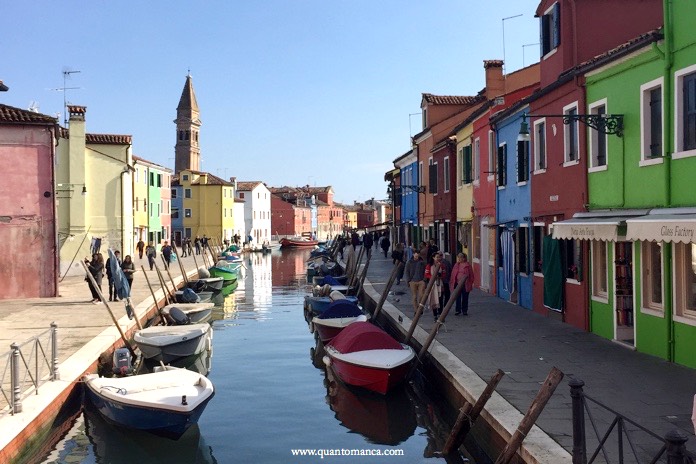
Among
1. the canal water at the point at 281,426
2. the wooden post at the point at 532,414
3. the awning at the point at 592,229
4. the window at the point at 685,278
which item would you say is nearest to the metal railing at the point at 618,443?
the wooden post at the point at 532,414

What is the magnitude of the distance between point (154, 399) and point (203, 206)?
7394cm

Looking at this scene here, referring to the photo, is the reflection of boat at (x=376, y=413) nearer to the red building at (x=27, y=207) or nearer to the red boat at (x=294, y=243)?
the red building at (x=27, y=207)

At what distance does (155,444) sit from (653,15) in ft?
45.4

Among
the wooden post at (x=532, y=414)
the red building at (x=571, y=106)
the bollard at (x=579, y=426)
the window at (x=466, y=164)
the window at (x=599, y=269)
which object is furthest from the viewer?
the window at (x=466, y=164)

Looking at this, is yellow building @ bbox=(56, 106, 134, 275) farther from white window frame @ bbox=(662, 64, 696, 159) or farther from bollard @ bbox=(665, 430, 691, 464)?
bollard @ bbox=(665, 430, 691, 464)

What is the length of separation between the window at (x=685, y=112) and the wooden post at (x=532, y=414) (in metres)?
5.57

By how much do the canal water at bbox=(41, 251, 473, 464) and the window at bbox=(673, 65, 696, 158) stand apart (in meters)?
5.84

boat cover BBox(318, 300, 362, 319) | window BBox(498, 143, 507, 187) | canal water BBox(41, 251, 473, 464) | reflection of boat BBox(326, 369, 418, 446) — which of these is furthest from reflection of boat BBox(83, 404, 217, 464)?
window BBox(498, 143, 507, 187)

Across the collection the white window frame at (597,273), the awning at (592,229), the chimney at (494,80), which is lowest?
the white window frame at (597,273)

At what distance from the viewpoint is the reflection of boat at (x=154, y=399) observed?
11.2 m

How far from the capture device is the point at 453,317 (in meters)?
19.2

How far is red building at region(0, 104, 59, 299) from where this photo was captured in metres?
25.6

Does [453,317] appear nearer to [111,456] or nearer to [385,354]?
[385,354]

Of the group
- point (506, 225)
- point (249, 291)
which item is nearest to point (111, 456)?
point (506, 225)
